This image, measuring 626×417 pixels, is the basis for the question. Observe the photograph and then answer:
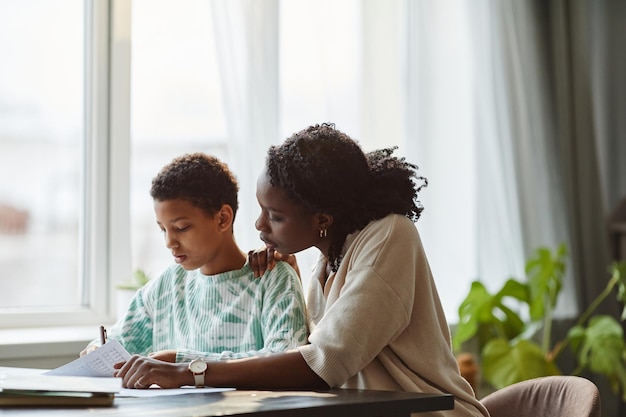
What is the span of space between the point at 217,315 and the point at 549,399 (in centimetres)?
68

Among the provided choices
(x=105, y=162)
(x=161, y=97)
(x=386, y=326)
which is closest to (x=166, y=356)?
(x=386, y=326)

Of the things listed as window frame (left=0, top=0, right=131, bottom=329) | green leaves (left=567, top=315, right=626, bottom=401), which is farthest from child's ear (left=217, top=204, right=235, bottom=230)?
green leaves (left=567, top=315, right=626, bottom=401)

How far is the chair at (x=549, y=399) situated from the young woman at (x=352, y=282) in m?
0.20

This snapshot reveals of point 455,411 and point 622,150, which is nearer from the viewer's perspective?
point 455,411

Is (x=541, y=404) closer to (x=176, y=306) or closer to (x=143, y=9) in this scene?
(x=176, y=306)

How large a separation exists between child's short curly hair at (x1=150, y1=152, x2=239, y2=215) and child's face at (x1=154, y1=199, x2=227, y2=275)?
1cm

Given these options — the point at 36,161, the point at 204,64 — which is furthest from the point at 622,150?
the point at 36,161

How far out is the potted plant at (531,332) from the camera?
3.39 m

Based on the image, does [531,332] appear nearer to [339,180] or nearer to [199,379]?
[339,180]

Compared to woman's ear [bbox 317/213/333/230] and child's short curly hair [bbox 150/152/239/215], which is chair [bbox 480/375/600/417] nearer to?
woman's ear [bbox 317/213/333/230]

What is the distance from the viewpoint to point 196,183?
75.7 inches

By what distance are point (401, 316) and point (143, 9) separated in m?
1.91

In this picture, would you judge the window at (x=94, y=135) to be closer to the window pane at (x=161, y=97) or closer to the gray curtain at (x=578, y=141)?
the window pane at (x=161, y=97)

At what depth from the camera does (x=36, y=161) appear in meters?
3.01
